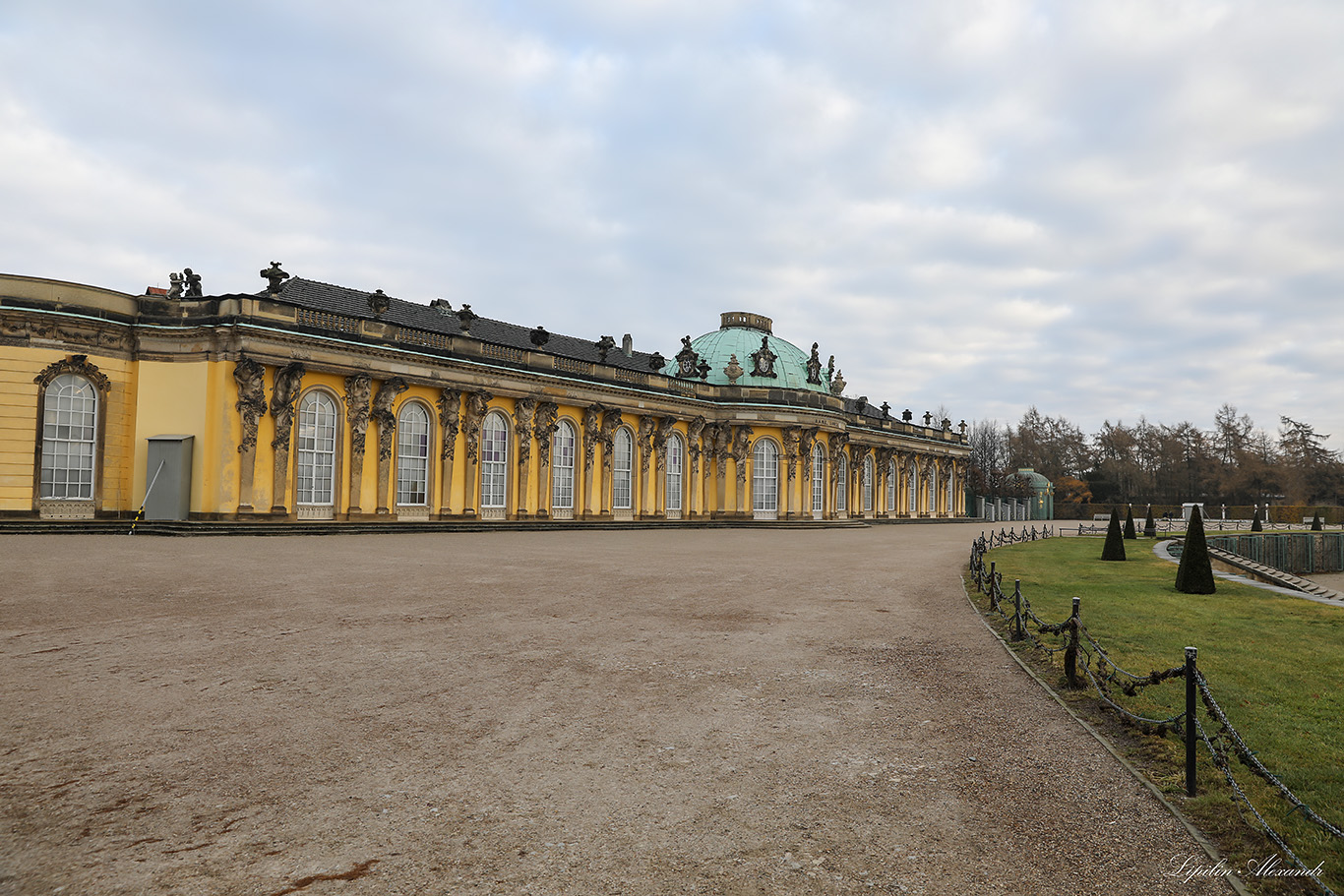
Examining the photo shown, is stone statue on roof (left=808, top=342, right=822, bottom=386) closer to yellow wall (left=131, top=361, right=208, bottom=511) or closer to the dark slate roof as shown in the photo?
the dark slate roof

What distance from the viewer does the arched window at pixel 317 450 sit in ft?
102

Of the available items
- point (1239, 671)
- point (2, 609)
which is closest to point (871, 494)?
point (1239, 671)

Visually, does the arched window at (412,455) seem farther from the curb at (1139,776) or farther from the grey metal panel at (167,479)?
the curb at (1139,776)

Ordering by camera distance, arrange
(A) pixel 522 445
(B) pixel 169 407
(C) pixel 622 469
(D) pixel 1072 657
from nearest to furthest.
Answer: (D) pixel 1072 657 → (B) pixel 169 407 → (A) pixel 522 445 → (C) pixel 622 469

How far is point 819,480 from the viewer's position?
54.7 m

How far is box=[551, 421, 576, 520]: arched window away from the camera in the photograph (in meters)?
40.7

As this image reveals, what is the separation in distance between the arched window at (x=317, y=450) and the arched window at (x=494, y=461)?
7.21m

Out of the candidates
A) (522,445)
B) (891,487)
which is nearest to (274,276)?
(522,445)

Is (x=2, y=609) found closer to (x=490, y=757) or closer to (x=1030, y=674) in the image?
(x=490, y=757)

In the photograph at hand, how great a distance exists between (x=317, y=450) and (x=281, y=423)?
76.8 inches

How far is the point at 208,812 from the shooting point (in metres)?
5.01

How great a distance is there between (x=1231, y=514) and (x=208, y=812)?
4508 inches

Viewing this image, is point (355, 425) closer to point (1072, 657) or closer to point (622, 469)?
point (622, 469)

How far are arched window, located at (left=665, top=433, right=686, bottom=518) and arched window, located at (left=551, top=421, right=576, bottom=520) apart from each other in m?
7.86
